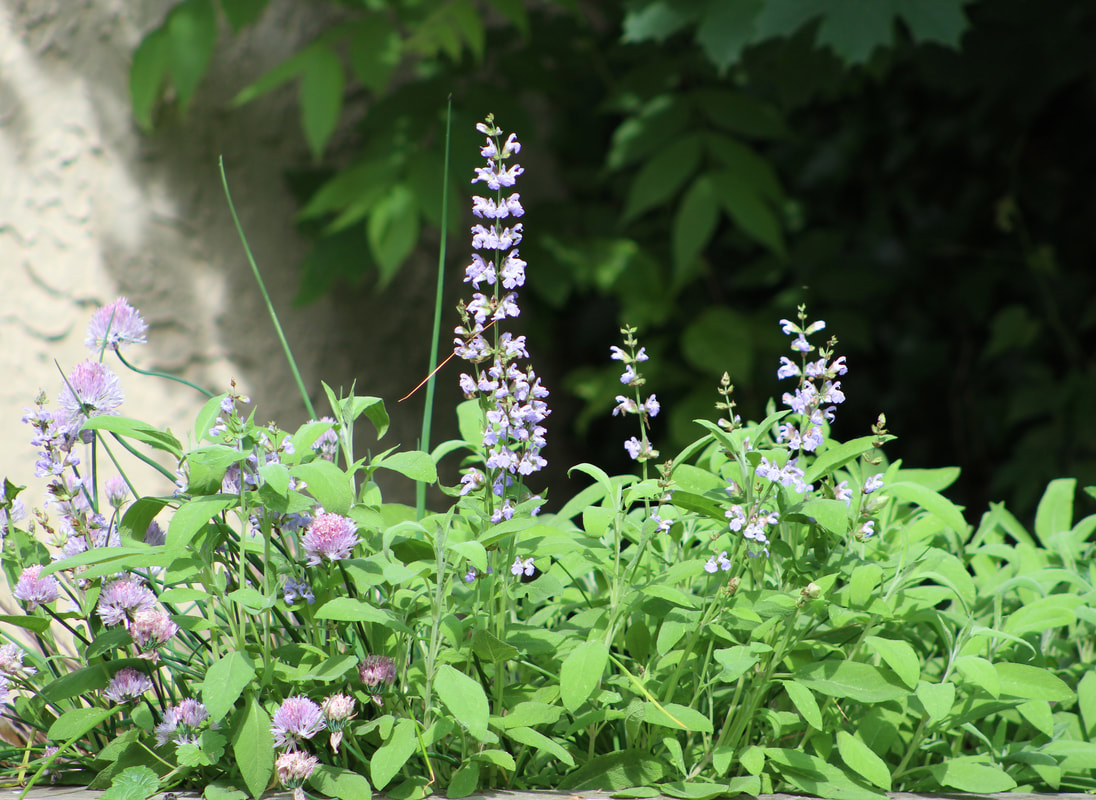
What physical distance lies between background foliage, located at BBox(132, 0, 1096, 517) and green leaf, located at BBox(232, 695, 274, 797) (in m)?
1.59

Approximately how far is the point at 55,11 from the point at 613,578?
2.57 m

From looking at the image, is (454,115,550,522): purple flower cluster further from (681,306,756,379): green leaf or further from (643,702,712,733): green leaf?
(681,306,756,379): green leaf

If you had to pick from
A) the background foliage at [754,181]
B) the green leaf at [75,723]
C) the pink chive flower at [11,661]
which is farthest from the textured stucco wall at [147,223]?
the green leaf at [75,723]

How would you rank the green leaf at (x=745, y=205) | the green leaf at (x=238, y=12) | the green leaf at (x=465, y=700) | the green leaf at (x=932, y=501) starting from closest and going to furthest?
the green leaf at (x=465, y=700)
the green leaf at (x=932, y=501)
the green leaf at (x=238, y=12)
the green leaf at (x=745, y=205)

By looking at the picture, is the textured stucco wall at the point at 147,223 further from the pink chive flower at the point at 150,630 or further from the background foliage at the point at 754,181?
the pink chive flower at the point at 150,630

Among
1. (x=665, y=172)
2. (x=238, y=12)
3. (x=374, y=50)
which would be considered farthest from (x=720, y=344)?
(x=238, y=12)

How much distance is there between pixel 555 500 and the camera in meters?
3.03

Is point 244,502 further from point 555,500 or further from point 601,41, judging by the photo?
point 601,41

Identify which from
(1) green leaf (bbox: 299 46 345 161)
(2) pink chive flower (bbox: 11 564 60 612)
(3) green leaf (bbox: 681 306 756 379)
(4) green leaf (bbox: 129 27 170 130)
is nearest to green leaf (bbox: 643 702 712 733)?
(2) pink chive flower (bbox: 11 564 60 612)

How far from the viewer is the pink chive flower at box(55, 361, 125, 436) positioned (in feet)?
3.05

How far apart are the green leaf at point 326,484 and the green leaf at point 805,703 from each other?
0.45 meters

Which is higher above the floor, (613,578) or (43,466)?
(43,466)

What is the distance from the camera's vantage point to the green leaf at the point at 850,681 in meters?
0.88

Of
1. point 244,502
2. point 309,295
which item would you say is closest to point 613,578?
point 244,502
